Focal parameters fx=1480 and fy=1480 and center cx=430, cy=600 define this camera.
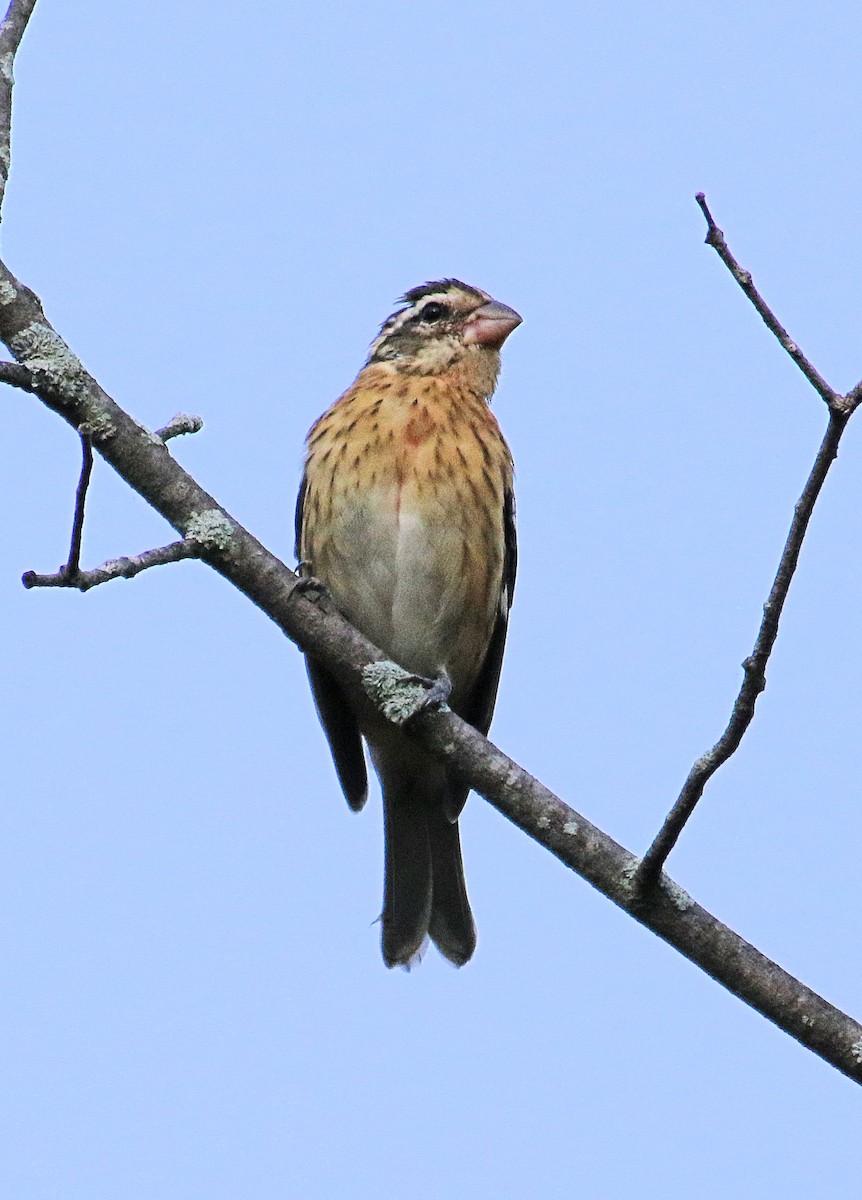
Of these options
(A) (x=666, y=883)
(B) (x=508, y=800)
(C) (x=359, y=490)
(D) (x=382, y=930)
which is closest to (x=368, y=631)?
(C) (x=359, y=490)

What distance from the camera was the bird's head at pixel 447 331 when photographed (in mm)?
6625

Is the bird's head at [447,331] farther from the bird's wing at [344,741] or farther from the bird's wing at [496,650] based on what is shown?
the bird's wing at [344,741]

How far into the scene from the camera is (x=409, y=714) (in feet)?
15.6

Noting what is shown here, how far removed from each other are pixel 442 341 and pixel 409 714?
8.11 ft

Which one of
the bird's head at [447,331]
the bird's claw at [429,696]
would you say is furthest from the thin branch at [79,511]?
the bird's head at [447,331]

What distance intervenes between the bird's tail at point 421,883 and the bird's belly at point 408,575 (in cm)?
83

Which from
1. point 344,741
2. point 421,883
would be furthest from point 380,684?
point 421,883

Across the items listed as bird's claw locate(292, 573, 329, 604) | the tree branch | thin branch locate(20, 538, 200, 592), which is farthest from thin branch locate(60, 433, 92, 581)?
bird's claw locate(292, 573, 329, 604)

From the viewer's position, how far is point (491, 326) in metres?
6.65

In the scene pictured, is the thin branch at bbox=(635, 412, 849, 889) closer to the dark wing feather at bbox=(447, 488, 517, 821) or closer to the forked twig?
the forked twig

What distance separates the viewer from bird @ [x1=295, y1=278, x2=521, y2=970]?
235 inches

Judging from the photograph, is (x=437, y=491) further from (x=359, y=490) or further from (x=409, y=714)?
(x=409, y=714)

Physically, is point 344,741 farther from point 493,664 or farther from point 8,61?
point 8,61

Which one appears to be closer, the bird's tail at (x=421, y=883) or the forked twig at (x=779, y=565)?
the forked twig at (x=779, y=565)
